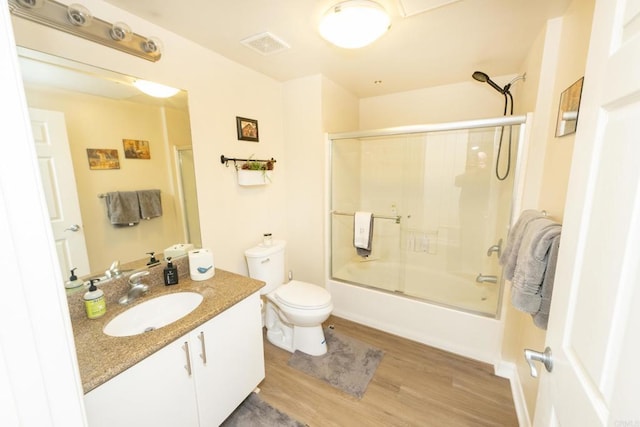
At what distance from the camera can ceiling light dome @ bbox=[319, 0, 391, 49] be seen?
1236mm

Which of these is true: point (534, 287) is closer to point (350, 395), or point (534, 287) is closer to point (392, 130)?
point (350, 395)

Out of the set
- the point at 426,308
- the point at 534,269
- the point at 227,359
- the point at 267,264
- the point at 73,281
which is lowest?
the point at 426,308

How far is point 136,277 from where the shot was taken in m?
1.45

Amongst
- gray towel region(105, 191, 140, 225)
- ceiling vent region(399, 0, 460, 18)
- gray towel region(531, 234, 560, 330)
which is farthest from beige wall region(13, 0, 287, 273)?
gray towel region(531, 234, 560, 330)

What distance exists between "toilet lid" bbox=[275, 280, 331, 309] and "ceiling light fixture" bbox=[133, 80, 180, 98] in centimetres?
160

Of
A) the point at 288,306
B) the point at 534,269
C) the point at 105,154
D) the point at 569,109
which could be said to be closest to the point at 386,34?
the point at 569,109

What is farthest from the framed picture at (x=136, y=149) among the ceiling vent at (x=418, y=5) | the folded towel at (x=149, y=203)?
the ceiling vent at (x=418, y=5)

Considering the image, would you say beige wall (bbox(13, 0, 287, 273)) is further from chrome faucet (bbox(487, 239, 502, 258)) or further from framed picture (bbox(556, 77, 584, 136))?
framed picture (bbox(556, 77, 584, 136))

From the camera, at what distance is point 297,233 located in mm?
2658

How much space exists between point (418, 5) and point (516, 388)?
240 centimetres

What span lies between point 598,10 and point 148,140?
1935 millimetres

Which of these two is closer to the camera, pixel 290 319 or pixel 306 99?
pixel 290 319

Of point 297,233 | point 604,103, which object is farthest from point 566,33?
point 297,233

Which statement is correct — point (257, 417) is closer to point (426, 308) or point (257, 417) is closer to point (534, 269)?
point (426, 308)
